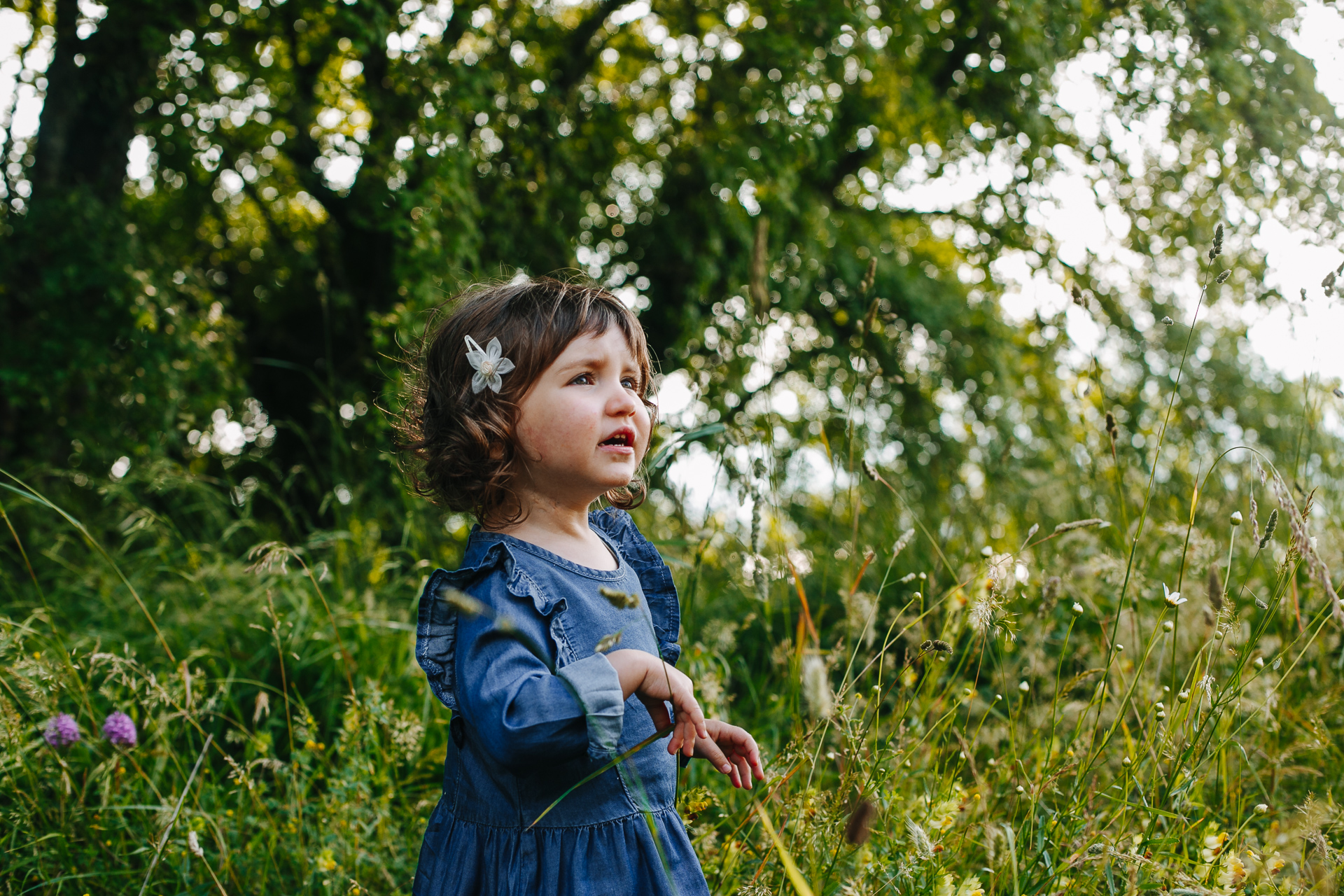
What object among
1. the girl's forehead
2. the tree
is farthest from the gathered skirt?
the tree

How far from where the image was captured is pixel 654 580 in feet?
5.88

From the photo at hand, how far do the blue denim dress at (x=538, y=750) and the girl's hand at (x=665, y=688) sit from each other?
0.06 metres

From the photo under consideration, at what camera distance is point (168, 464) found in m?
3.17

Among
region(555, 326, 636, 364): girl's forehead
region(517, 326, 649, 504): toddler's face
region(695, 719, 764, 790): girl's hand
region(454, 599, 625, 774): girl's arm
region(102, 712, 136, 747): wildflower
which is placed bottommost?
region(102, 712, 136, 747): wildflower

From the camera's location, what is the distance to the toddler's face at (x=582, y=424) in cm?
151

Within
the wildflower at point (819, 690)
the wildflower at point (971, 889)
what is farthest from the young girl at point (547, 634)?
the wildflower at point (971, 889)

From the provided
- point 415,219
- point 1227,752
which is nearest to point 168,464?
point 415,219

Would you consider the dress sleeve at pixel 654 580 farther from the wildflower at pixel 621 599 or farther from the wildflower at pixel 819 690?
the wildflower at pixel 621 599

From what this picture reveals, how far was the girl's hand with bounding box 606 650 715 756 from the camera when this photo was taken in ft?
4.14

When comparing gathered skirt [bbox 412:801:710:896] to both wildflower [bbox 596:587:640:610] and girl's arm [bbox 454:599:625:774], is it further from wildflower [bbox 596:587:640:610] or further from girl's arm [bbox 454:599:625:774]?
wildflower [bbox 596:587:640:610]

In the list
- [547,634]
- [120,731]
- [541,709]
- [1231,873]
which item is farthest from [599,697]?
[120,731]

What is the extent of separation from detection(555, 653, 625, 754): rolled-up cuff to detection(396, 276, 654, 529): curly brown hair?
411 millimetres

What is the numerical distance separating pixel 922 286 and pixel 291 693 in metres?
5.33

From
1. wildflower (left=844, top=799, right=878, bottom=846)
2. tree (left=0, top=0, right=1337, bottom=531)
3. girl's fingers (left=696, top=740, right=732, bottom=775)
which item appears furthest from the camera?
tree (left=0, top=0, right=1337, bottom=531)
